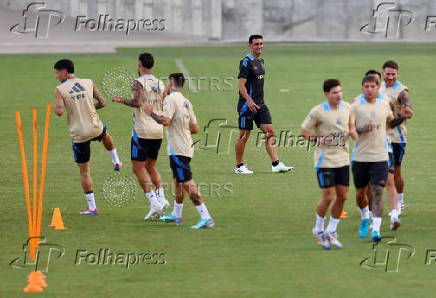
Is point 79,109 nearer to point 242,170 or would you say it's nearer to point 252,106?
point 252,106

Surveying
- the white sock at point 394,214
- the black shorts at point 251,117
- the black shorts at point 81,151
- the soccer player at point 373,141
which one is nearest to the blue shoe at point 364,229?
the soccer player at point 373,141

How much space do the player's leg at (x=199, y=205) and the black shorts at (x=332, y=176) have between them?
190 cm

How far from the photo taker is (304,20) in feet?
153

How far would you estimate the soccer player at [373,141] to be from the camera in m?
12.0

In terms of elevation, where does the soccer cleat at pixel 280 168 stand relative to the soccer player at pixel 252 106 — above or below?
below

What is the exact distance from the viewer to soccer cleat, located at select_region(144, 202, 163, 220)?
13.6 m

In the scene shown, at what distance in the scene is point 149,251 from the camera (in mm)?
11750

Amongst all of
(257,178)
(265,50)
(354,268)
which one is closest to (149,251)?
(354,268)

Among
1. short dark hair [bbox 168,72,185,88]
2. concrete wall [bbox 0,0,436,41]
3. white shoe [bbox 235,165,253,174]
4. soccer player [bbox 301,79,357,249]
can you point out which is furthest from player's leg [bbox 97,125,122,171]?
concrete wall [bbox 0,0,436,41]

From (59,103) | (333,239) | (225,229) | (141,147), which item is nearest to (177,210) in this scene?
(225,229)

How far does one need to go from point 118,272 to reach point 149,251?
904mm

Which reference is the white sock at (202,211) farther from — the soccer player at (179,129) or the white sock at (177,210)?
the white sock at (177,210)

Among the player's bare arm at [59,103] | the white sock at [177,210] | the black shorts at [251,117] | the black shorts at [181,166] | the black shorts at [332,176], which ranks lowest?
the white sock at [177,210]

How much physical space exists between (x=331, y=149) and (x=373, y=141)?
0.69m
